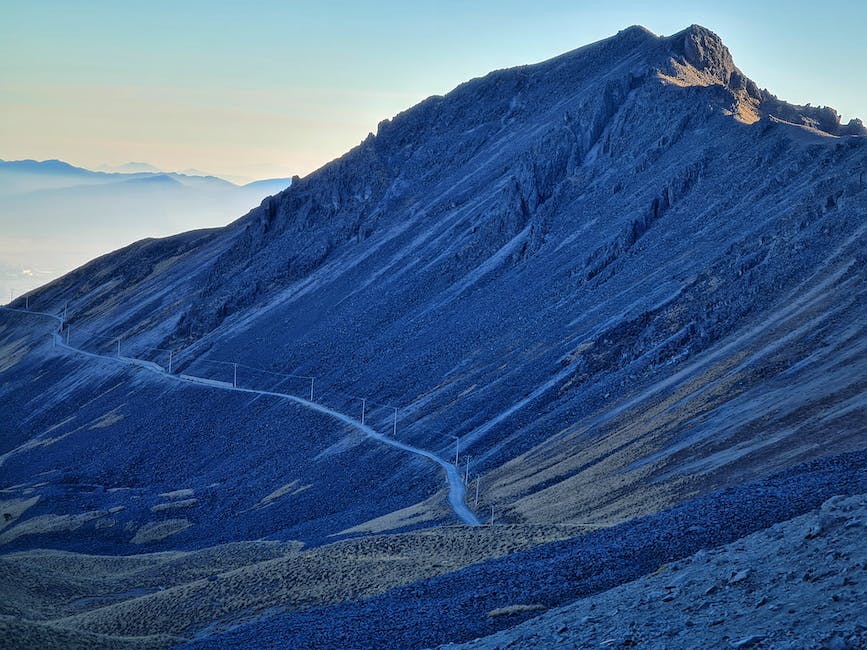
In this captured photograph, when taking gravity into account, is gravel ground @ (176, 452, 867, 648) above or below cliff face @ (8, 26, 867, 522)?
below

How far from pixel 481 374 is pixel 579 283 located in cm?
974

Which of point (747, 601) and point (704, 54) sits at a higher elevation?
point (704, 54)

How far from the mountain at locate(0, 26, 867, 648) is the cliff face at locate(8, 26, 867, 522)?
249 millimetres

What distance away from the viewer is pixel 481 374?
211 ft

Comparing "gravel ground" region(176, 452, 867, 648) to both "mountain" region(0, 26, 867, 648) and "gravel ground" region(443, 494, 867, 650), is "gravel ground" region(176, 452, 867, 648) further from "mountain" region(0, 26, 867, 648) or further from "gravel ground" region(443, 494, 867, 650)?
"gravel ground" region(443, 494, 867, 650)

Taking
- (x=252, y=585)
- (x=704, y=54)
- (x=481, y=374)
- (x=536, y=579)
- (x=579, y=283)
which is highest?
(x=704, y=54)

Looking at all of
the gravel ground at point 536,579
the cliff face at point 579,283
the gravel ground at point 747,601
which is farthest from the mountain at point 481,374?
the gravel ground at point 747,601

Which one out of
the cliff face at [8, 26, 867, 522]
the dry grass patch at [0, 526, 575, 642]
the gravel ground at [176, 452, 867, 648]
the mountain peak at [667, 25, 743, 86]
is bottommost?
the dry grass patch at [0, 526, 575, 642]

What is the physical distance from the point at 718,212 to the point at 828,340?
2421cm

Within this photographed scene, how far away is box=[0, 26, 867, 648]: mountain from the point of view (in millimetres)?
29297

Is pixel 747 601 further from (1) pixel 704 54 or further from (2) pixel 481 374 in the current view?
(1) pixel 704 54

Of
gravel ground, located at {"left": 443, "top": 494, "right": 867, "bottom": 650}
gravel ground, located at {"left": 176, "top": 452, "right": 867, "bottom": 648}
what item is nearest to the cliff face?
gravel ground, located at {"left": 176, "top": 452, "right": 867, "bottom": 648}

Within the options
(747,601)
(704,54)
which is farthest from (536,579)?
(704,54)

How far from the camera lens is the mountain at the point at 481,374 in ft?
96.1
